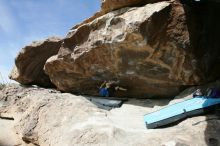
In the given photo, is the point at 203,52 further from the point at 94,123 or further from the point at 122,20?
the point at 94,123

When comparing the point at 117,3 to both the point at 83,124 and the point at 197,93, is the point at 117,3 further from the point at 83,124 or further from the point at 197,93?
the point at 83,124

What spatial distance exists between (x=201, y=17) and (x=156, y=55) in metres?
1.56

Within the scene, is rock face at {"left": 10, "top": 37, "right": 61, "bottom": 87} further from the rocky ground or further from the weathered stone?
the weathered stone

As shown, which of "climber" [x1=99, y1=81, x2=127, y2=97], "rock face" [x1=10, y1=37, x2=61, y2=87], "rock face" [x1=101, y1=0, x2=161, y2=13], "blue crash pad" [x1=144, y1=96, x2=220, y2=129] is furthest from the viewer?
"rock face" [x1=10, y1=37, x2=61, y2=87]

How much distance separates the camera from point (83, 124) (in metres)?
8.49

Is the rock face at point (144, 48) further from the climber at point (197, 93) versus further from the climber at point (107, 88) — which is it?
the climber at point (197, 93)

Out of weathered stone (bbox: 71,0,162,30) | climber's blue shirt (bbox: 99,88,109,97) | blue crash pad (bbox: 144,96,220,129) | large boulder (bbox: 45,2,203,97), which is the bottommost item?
blue crash pad (bbox: 144,96,220,129)

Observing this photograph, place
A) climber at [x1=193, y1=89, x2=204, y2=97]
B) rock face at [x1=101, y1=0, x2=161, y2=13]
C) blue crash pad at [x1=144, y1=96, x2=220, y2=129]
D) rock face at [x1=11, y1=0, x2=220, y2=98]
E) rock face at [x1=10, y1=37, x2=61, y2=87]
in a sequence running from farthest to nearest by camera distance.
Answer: rock face at [x1=10, y1=37, x2=61, y2=87]
rock face at [x1=101, y1=0, x2=161, y2=13]
rock face at [x1=11, y1=0, x2=220, y2=98]
climber at [x1=193, y1=89, x2=204, y2=97]
blue crash pad at [x1=144, y1=96, x2=220, y2=129]

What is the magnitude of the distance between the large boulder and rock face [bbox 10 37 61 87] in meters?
1.35

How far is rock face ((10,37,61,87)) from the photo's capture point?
41.7ft

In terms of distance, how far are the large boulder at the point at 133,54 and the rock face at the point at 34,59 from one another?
1.35 m

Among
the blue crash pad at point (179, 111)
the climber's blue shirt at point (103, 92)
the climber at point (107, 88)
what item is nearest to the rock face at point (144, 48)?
the climber at point (107, 88)

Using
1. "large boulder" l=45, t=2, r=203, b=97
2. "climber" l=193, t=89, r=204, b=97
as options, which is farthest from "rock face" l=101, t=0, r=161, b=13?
"climber" l=193, t=89, r=204, b=97

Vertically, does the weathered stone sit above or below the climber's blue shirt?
above
